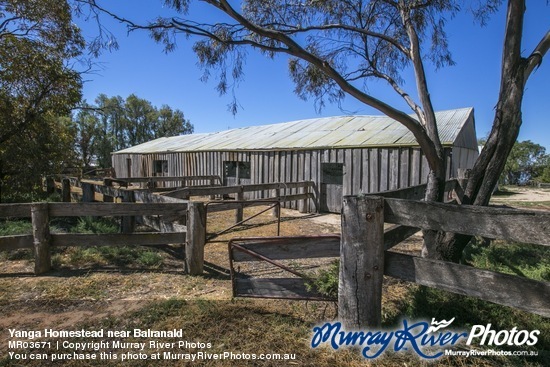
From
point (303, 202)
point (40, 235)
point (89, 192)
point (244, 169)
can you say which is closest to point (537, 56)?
point (40, 235)

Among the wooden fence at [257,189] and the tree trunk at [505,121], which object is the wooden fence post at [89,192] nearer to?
the wooden fence at [257,189]

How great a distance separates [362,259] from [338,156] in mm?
9677

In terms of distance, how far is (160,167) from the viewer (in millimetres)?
24938

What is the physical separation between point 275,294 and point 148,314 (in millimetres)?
1481

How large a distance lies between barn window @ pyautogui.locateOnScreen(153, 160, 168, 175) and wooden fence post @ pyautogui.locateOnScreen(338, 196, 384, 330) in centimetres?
2235

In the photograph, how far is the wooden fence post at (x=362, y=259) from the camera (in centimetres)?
259

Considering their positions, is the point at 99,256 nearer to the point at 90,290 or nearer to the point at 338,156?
the point at 90,290

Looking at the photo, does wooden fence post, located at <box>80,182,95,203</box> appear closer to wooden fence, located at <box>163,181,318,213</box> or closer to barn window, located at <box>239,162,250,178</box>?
wooden fence, located at <box>163,181,318,213</box>

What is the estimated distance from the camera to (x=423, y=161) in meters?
9.66

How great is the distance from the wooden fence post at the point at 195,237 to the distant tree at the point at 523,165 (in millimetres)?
50286

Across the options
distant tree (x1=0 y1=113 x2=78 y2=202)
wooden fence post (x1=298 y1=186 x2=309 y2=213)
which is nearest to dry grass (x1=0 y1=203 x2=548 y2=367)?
distant tree (x1=0 y1=113 x2=78 y2=202)

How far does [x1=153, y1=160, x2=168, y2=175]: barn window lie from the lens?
76.9 ft

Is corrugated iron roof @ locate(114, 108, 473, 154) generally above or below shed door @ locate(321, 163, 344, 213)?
above

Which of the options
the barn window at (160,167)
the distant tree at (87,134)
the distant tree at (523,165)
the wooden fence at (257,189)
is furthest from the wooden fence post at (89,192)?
the distant tree at (523,165)
